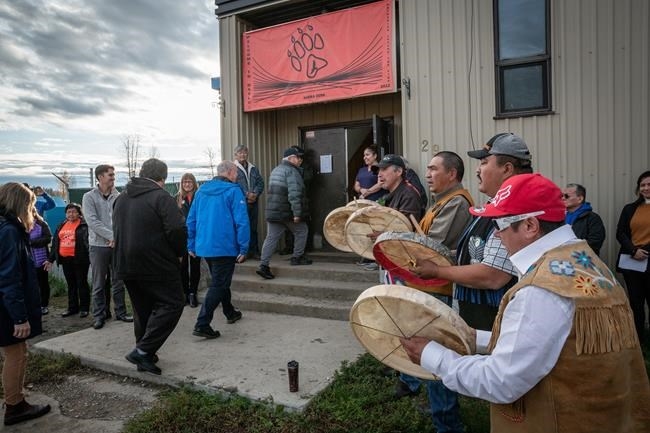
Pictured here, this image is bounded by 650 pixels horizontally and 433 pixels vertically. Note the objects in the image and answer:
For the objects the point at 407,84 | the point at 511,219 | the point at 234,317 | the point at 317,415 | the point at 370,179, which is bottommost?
the point at 317,415

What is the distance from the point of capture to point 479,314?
Result: 2.47 meters

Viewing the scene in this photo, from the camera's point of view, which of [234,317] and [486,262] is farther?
[234,317]

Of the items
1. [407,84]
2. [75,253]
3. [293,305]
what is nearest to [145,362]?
[293,305]

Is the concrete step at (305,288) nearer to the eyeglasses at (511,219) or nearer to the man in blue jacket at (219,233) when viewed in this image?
the man in blue jacket at (219,233)

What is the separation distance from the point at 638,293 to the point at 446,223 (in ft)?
11.1

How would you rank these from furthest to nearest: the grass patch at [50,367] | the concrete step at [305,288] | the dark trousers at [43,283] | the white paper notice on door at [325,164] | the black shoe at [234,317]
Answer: the white paper notice on door at [325,164] < the dark trousers at [43,283] < the concrete step at [305,288] < the black shoe at [234,317] < the grass patch at [50,367]

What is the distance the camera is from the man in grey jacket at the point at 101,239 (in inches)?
223

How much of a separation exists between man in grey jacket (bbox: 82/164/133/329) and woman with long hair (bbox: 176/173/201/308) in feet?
3.01

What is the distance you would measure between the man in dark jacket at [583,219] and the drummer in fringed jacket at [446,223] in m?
2.45

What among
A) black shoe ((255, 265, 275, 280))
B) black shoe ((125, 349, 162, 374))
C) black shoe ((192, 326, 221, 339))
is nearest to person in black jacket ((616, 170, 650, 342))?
black shoe ((255, 265, 275, 280))

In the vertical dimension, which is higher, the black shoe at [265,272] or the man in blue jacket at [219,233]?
the man in blue jacket at [219,233]

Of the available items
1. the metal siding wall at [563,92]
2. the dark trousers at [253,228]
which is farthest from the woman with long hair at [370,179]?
the dark trousers at [253,228]

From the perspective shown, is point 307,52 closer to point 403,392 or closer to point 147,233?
point 147,233

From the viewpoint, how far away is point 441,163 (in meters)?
2.90
